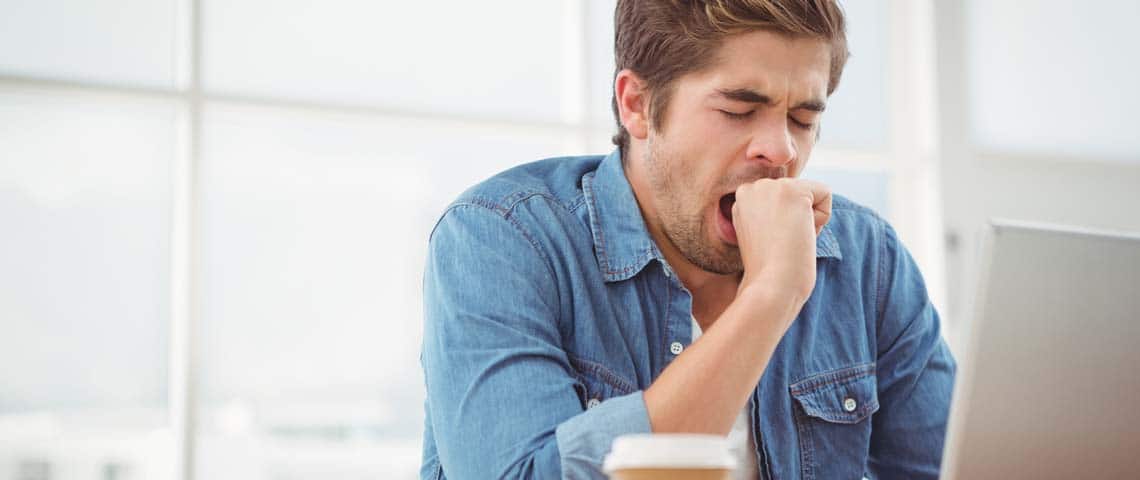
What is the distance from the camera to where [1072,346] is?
3.10 feet

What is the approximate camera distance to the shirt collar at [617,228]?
1.53 meters

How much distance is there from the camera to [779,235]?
4.39 feet

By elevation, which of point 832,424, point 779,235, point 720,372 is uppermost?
point 779,235

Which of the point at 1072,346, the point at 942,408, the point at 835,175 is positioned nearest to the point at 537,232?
the point at 942,408

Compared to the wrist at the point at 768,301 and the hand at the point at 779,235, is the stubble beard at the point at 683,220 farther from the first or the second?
the wrist at the point at 768,301

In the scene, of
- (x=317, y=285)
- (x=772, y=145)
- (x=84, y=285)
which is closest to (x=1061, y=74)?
(x=317, y=285)

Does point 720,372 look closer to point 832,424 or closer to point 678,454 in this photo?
point 832,424

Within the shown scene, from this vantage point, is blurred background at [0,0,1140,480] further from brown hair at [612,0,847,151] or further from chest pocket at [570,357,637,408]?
chest pocket at [570,357,637,408]

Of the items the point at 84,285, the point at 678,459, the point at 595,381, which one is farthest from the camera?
the point at 84,285

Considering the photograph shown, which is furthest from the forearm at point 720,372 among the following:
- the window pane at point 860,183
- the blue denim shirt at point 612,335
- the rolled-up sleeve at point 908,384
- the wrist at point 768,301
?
the window pane at point 860,183

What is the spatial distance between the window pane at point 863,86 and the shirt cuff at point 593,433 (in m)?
2.72

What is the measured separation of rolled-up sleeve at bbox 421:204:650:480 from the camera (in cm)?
117

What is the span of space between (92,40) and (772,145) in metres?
1.94

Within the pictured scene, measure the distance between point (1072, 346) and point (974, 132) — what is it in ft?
10.2
